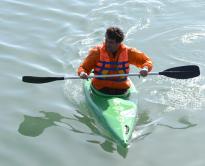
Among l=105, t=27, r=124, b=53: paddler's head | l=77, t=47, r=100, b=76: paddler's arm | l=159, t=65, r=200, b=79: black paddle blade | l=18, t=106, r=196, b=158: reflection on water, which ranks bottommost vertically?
l=18, t=106, r=196, b=158: reflection on water

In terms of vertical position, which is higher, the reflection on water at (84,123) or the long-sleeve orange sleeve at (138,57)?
the long-sleeve orange sleeve at (138,57)

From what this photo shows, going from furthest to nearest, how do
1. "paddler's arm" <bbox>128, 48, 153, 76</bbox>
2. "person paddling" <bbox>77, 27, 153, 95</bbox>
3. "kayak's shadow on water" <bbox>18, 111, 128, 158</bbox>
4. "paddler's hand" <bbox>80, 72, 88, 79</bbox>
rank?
"paddler's arm" <bbox>128, 48, 153, 76</bbox> → "person paddling" <bbox>77, 27, 153, 95</bbox> → "paddler's hand" <bbox>80, 72, 88, 79</bbox> → "kayak's shadow on water" <bbox>18, 111, 128, 158</bbox>

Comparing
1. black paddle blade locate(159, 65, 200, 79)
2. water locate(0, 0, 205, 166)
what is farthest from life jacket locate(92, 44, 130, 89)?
black paddle blade locate(159, 65, 200, 79)

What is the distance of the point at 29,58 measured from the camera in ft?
31.4

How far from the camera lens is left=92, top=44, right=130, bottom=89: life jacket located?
7753 mm

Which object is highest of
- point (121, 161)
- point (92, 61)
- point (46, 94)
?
point (92, 61)

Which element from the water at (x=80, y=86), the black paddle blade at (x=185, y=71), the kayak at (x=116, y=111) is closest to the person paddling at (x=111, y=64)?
the kayak at (x=116, y=111)

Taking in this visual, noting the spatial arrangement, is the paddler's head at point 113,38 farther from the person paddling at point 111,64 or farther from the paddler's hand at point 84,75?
the paddler's hand at point 84,75

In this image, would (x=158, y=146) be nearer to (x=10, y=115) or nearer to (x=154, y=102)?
(x=154, y=102)

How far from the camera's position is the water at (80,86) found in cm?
692

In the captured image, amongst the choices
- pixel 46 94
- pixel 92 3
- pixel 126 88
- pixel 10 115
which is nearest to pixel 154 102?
pixel 126 88

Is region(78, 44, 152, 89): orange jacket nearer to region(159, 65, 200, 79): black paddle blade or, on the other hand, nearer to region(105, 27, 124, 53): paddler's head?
region(105, 27, 124, 53): paddler's head

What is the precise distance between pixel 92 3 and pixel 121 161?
6.44m

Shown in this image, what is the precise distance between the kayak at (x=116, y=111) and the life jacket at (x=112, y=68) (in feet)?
0.52
